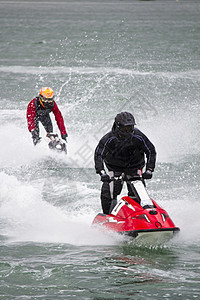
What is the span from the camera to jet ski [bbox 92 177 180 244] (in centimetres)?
796

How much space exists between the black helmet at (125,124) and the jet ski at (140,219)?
2.58 ft

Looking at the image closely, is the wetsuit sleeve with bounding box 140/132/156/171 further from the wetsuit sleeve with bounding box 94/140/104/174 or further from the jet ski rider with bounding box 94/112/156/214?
the wetsuit sleeve with bounding box 94/140/104/174

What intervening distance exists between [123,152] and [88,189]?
173 inches

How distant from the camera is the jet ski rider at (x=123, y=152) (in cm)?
834

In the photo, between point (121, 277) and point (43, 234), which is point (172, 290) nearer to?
point (121, 277)

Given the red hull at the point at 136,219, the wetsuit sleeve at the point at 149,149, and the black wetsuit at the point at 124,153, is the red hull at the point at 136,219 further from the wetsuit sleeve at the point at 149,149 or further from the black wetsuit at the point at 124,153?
the wetsuit sleeve at the point at 149,149

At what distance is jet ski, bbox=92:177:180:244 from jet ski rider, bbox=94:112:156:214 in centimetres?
24

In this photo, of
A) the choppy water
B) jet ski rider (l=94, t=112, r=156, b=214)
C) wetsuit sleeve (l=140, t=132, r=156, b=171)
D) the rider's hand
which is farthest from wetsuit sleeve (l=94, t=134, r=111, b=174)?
the choppy water

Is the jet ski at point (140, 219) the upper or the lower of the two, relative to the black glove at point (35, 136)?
lower

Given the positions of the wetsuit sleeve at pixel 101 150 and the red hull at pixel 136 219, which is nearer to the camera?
the red hull at pixel 136 219

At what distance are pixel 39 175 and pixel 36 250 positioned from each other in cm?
527

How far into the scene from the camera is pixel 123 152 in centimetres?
865

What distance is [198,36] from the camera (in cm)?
5638

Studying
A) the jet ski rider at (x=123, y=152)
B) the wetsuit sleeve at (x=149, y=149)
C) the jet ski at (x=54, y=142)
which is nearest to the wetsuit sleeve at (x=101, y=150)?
the jet ski rider at (x=123, y=152)
